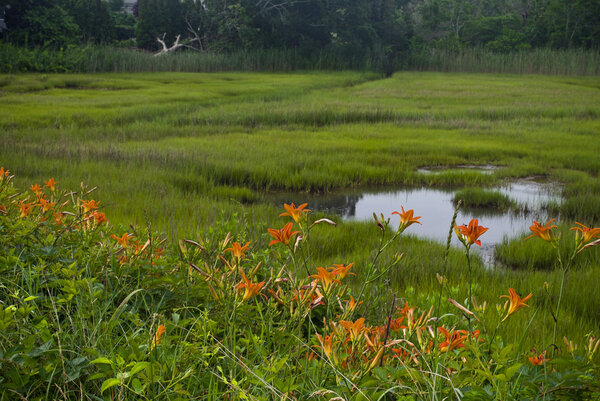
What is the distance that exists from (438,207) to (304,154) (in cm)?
254

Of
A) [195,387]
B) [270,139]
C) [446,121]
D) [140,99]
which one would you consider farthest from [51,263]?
[140,99]

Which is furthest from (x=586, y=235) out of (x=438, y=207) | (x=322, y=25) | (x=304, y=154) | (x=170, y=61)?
(x=322, y=25)

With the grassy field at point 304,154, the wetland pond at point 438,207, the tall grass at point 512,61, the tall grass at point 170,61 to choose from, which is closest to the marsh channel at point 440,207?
the wetland pond at point 438,207

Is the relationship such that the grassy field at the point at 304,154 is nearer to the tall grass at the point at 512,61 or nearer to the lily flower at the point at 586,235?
the lily flower at the point at 586,235

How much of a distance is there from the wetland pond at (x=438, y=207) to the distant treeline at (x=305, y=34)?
17.3m

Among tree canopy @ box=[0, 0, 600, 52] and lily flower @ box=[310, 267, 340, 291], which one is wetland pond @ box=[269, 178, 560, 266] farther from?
tree canopy @ box=[0, 0, 600, 52]

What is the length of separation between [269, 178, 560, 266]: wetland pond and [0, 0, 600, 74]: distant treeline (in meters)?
17.3

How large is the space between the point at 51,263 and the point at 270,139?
23.8ft

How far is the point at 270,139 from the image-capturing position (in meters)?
8.85

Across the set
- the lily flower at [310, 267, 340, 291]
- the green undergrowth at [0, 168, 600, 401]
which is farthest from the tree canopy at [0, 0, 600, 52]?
the lily flower at [310, 267, 340, 291]

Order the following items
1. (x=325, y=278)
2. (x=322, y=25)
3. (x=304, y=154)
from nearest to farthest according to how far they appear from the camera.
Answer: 1. (x=325, y=278)
2. (x=304, y=154)
3. (x=322, y=25)

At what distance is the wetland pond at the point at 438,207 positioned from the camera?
472 centimetres

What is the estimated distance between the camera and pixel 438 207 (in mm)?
5543

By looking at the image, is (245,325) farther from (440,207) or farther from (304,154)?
(304,154)
